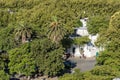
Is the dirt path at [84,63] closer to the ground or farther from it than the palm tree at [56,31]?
closer to the ground

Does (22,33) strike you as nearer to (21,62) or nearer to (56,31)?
(56,31)

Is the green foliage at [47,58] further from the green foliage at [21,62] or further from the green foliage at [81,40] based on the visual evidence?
the green foliage at [81,40]

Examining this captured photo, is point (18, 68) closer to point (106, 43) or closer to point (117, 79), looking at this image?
point (106, 43)

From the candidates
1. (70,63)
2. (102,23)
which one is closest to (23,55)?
(70,63)

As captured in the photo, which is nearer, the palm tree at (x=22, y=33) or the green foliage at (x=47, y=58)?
the green foliage at (x=47, y=58)

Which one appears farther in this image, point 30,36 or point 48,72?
point 30,36

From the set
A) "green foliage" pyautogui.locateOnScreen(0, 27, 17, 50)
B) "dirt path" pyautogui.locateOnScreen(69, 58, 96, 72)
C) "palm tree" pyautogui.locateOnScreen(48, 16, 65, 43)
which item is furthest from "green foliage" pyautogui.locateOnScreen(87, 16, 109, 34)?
"green foliage" pyautogui.locateOnScreen(0, 27, 17, 50)

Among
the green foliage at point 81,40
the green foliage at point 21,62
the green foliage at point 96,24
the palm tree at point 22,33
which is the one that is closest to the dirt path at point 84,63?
the green foliage at point 81,40

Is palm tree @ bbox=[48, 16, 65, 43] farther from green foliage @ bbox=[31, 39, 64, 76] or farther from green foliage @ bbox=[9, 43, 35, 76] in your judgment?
green foliage @ bbox=[9, 43, 35, 76]
